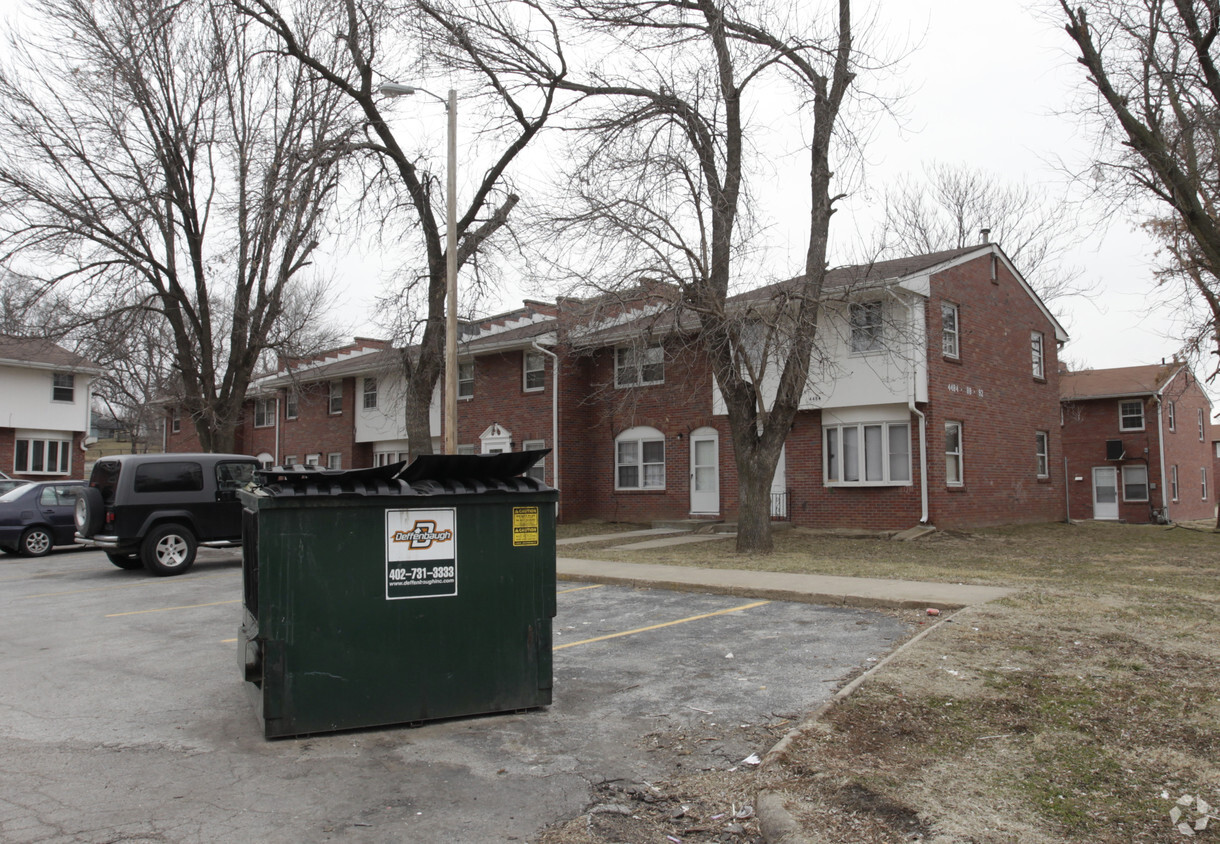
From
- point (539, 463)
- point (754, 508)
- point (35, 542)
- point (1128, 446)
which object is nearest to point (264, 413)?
point (539, 463)

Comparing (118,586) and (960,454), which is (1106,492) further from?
(118,586)

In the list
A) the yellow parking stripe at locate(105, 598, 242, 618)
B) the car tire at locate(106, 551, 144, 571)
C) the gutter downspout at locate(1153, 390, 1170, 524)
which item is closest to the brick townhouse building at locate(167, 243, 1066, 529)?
the car tire at locate(106, 551, 144, 571)

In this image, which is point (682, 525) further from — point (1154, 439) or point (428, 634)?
point (1154, 439)

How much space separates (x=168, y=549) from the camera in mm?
14461

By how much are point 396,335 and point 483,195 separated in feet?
12.0

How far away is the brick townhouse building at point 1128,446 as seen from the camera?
3494 cm

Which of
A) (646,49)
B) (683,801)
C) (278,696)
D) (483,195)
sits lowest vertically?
(683,801)

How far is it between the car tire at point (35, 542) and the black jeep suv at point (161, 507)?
4.51 m

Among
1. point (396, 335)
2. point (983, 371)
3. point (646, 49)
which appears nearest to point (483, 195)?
point (396, 335)

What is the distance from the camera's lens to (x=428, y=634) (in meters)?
5.78

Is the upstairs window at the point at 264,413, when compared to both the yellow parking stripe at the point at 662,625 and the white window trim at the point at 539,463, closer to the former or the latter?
the white window trim at the point at 539,463

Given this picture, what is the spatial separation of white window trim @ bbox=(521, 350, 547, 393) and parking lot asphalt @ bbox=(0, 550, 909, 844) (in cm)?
1656

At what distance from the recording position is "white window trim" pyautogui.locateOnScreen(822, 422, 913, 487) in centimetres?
2017

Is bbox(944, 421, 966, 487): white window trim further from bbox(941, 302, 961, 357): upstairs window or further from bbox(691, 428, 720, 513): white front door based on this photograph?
bbox(691, 428, 720, 513): white front door
